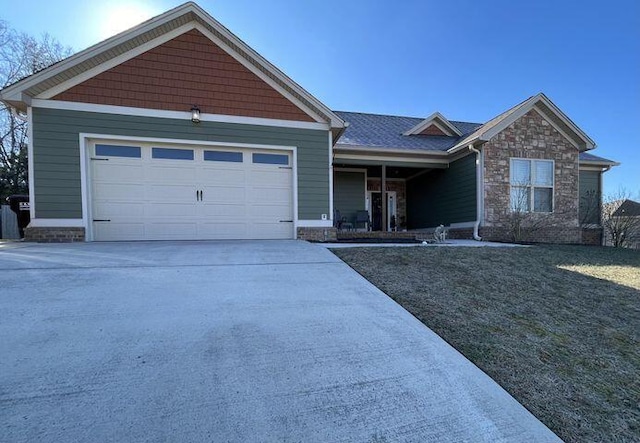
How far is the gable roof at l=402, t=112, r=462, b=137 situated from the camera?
1299 cm

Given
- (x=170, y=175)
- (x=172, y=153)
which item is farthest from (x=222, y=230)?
(x=172, y=153)

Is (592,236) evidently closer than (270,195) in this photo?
No

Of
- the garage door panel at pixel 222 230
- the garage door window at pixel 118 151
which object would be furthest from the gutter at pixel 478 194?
the garage door window at pixel 118 151

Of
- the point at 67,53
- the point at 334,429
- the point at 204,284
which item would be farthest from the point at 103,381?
the point at 67,53

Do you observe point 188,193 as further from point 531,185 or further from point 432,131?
point 531,185

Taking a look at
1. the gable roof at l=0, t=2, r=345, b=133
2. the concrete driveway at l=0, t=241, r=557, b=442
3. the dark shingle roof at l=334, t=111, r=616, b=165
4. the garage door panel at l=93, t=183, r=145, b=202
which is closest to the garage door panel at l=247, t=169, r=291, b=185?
the gable roof at l=0, t=2, r=345, b=133

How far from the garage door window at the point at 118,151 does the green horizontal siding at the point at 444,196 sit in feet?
32.3

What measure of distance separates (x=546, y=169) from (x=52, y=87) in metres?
14.1

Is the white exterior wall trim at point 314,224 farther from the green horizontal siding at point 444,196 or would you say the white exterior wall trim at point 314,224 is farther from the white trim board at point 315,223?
the green horizontal siding at point 444,196

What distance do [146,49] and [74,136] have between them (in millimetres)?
2592

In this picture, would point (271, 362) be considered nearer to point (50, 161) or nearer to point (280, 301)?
point (280, 301)

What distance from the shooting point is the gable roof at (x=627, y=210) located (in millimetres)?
11430

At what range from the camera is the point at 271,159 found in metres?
8.23

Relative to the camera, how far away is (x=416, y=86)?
1595cm
